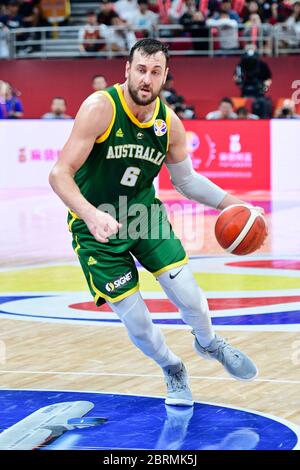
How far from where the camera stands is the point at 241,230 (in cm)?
658

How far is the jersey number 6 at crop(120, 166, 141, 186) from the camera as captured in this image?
6609mm

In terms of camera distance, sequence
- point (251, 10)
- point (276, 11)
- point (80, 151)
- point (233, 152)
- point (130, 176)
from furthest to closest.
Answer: point (276, 11) < point (251, 10) < point (233, 152) < point (130, 176) < point (80, 151)

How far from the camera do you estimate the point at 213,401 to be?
7070 mm

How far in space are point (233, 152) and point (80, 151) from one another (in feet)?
45.0

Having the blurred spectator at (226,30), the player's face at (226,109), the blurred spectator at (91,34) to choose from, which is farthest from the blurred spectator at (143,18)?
the player's face at (226,109)

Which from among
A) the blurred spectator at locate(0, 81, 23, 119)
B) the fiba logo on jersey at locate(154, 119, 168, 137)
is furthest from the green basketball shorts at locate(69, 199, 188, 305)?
the blurred spectator at locate(0, 81, 23, 119)

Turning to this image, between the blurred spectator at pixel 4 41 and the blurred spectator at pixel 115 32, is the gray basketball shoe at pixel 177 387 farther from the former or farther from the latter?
the blurred spectator at pixel 4 41

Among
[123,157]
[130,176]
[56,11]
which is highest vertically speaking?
[56,11]

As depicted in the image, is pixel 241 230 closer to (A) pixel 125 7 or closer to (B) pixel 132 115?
(B) pixel 132 115

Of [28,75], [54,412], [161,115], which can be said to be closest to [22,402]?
[54,412]

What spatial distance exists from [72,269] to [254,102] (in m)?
9.28

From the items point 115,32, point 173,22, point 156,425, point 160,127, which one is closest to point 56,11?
point 115,32

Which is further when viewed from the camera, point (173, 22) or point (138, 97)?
point (173, 22)

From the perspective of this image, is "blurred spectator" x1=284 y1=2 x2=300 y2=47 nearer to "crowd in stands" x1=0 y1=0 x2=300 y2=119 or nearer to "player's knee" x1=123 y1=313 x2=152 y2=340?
"crowd in stands" x1=0 y1=0 x2=300 y2=119
